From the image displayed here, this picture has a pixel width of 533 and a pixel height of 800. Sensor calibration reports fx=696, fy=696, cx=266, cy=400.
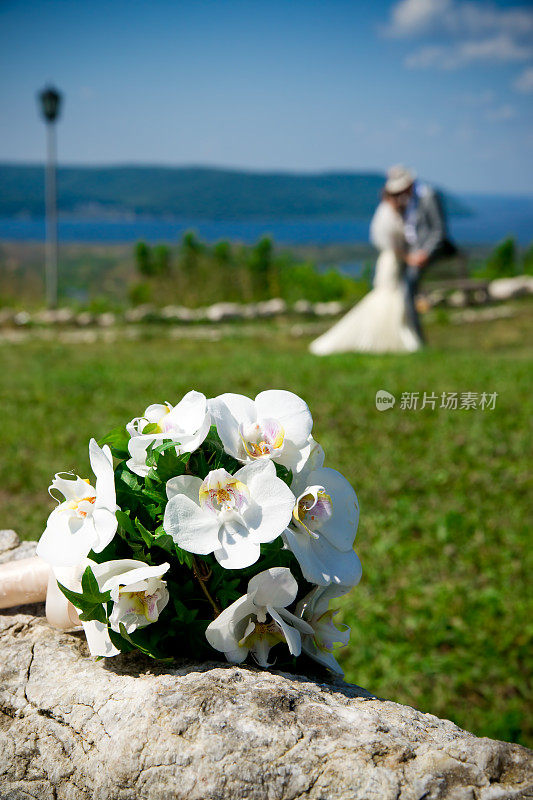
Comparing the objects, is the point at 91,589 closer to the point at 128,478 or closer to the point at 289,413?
the point at 128,478

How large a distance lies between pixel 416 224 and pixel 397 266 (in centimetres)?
56

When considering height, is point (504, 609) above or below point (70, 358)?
below

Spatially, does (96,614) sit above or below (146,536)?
below

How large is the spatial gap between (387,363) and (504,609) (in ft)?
12.0

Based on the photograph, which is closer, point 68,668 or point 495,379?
point 68,668

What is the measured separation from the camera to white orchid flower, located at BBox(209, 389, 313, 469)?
1.14m

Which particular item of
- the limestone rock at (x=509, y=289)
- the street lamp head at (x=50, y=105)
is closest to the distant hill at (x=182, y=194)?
the street lamp head at (x=50, y=105)

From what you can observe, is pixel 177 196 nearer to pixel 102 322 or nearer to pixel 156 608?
pixel 102 322

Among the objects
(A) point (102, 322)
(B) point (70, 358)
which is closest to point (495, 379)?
(B) point (70, 358)

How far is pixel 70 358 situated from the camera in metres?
7.60

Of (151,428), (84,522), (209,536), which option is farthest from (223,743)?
(151,428)

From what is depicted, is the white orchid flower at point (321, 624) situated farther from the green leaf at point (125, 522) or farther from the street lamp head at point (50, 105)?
the street lamp head at point (50, 105)

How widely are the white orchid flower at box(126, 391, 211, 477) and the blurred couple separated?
6555mm

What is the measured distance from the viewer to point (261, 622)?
3.82ft
